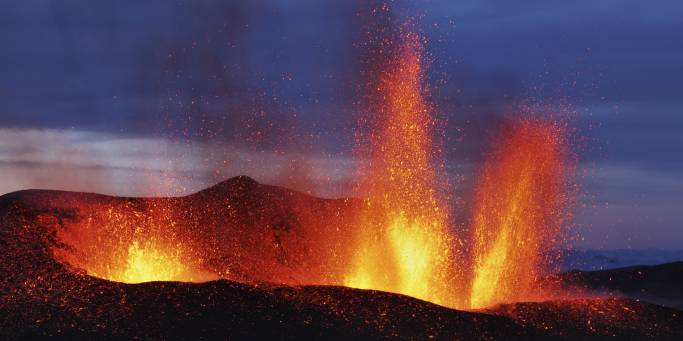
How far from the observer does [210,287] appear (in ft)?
64.7

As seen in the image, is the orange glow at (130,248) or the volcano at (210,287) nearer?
the volcano at (210,287)

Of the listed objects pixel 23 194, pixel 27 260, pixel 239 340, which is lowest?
pixel 239 340

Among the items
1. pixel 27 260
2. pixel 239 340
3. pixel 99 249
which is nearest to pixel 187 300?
pixel 239 340

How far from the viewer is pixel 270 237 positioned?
32500mm

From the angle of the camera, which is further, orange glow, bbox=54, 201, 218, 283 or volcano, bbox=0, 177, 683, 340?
orange glow, bbox=54, 201, 218, 283

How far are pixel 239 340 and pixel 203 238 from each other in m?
13.9

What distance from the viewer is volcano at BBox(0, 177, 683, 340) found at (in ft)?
59.9

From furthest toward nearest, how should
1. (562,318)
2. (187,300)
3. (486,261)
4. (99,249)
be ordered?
(486,261) → (99,249) → (562,318) → (187,300)

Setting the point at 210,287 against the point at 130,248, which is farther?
the point at 130,248

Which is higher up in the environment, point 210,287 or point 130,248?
point 130,248

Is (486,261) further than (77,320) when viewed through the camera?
Yes

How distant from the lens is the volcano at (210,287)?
18.2 metres

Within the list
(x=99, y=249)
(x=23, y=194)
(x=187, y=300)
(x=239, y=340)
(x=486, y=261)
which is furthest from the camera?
(x=486, y=261)

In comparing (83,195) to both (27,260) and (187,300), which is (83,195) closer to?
(27,260)
